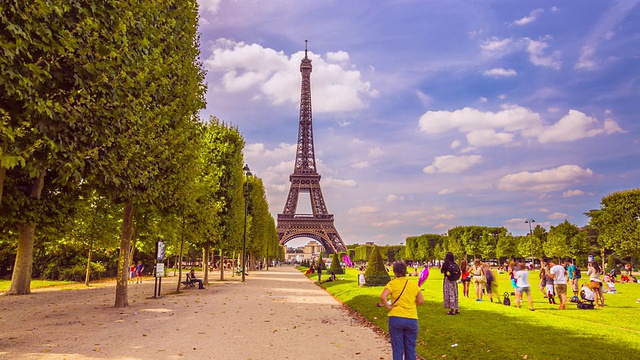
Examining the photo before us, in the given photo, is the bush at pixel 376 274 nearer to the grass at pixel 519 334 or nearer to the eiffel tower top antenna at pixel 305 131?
the grass at pixel 519 334

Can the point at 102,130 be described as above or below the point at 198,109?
below

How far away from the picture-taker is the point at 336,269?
159 feet

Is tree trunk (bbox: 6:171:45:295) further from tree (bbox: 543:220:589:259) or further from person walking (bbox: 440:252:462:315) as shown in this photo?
tree (bbox: 543:220:589:259)

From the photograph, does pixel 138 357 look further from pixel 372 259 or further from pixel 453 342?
pixel 372 259

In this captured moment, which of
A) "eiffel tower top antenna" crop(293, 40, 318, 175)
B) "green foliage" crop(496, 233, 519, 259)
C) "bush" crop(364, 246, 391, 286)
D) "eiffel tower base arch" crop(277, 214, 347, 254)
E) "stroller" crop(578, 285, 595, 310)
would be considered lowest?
"stroller" crop(578, 285, 595, 310)

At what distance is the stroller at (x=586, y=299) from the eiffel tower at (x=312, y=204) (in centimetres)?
7695

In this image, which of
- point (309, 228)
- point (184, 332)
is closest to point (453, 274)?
point (184, 332)

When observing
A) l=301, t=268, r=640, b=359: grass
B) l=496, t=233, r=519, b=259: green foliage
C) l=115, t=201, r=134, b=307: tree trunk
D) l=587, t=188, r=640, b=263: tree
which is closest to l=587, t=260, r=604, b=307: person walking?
l=301, t=268, r=640, b=359: grass

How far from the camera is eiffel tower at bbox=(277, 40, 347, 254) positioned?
3971 inches

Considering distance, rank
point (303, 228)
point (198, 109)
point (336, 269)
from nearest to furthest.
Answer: point (198, 109), point (336, 269), point (303, 228)

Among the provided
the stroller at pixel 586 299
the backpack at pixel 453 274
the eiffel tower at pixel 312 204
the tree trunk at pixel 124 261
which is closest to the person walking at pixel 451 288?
the backpack at pixel 453 274

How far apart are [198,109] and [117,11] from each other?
9379 mm

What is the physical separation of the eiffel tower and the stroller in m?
77.0

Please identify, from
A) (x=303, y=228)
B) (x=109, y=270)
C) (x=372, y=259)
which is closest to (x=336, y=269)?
(x=372, y=259)
